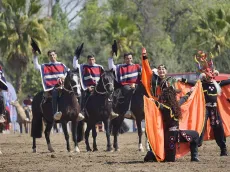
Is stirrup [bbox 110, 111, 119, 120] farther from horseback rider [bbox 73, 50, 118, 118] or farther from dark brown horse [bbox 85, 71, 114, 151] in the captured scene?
dark brown horse [bbox 85, 71, 114, 151]

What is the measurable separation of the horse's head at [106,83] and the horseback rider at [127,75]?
2.86 feet

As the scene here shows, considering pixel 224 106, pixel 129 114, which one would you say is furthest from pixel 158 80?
pixel 129 114

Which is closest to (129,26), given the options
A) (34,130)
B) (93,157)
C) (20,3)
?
(20,3)

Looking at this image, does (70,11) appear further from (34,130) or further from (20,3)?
(34,130)

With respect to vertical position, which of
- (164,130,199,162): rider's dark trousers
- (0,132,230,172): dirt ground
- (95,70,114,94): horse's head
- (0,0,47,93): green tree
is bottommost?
(0,132,230,172): dirt ground

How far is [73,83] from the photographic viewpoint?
19969mm

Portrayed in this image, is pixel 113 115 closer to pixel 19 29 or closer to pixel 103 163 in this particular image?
pixel 103 163

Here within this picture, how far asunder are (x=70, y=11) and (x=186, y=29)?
51.0 ft

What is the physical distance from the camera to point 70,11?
78.2 metres

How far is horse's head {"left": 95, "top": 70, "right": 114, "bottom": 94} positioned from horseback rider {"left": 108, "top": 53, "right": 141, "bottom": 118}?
2.86 ft

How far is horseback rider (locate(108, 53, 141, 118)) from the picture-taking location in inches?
849

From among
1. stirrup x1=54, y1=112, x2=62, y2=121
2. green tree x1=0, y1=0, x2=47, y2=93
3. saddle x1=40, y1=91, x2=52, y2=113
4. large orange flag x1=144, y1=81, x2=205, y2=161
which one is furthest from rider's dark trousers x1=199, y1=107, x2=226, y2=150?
green tree x1=0, y1=0, x2=47, y2=93

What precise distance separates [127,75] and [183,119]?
5.58m

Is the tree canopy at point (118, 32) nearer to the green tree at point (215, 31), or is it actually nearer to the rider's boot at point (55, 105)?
the green tree at point (215, 31)
